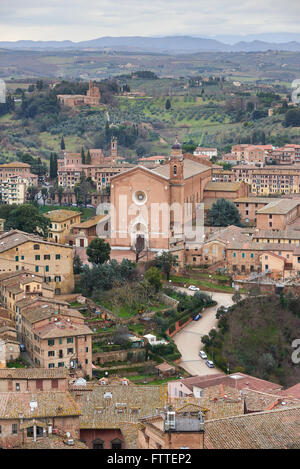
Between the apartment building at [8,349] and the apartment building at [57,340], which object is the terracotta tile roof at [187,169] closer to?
the apartment building at [57,340]

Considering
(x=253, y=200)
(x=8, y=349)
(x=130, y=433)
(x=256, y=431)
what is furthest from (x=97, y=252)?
(x=256, y=431)

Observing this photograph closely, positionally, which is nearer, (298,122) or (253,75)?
(298,122)

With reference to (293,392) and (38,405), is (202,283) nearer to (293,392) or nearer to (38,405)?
(293,392)

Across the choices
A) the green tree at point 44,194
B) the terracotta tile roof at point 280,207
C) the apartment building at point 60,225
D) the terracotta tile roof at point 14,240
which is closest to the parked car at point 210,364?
the terracotta tile roof at point 14,240

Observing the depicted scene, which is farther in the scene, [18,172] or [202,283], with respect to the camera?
[18,172]

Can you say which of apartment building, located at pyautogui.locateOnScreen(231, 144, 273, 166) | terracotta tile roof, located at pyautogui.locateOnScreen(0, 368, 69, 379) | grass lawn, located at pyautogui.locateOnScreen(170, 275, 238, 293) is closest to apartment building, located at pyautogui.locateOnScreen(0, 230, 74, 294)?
grass lawn, located at pyautogui.locateOnScreen(170, 275, 238, 293)

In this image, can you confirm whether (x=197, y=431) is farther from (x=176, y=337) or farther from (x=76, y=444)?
(x=176, y=337)

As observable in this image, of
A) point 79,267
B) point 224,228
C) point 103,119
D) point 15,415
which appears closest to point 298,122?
point 103,119
